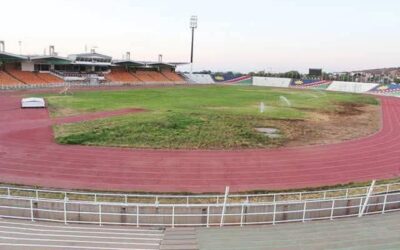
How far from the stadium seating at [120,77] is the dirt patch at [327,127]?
4925 cm

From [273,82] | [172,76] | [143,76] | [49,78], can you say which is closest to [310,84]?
[273,82]

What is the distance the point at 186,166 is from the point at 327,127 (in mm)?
16775

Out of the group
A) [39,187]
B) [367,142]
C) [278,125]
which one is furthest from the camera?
[278,125]

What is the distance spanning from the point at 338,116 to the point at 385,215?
95.2 ft

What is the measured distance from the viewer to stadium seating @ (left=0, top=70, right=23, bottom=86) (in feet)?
187

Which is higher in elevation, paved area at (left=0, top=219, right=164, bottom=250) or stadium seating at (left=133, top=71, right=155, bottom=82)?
stadium seating at (left=133, top=71, right=155, bottom=82)

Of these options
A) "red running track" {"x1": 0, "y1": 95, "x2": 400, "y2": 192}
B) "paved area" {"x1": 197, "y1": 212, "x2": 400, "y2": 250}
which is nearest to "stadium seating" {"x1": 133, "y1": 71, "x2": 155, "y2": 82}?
"red running track" {"x1": 0, "y1": 95, "x2": 400, "y2": 192}

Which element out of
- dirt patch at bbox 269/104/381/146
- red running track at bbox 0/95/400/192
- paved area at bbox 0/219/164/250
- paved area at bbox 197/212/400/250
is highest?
paved area at bbox 197/212/400/250

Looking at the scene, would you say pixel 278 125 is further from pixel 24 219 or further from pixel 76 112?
pixel 24 219

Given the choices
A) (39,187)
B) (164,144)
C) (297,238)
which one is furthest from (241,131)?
(297,238)

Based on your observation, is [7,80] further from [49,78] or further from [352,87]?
[352,87]

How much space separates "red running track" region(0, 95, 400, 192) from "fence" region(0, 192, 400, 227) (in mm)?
4665

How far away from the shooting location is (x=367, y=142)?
25766 mm

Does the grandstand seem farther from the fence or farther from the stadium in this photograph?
the fence
